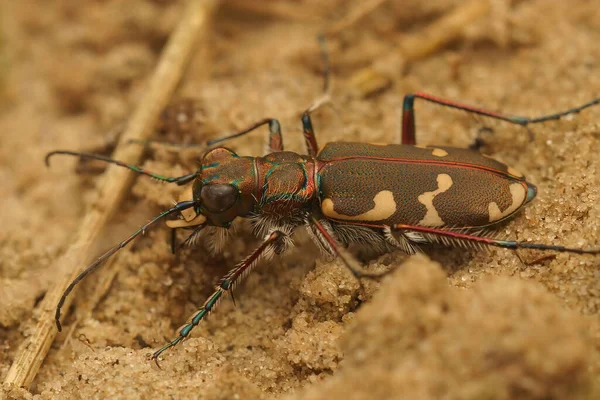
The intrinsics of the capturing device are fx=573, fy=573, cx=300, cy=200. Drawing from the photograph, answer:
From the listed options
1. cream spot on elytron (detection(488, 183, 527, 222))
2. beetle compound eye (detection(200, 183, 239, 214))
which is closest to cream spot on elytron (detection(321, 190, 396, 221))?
cream spot on elytron (detection(488, 183, 527, 222))

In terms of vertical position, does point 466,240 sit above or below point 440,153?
below

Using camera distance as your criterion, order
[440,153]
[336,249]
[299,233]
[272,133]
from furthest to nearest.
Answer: [272,133] < [299,233] < [440,153] < [336,249]

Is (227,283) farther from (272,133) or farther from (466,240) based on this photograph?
(466,240)

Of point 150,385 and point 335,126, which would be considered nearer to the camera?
point 150,385

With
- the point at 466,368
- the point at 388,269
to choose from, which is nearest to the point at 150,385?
the point at 388,269

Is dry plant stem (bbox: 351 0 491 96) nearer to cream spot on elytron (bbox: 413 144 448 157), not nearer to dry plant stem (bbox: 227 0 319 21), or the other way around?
dry plant stem (bbox: 227 0 319 21)

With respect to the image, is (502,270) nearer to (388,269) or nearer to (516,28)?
(388,269)

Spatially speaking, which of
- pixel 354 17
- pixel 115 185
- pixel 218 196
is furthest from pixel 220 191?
pixel 354 17
